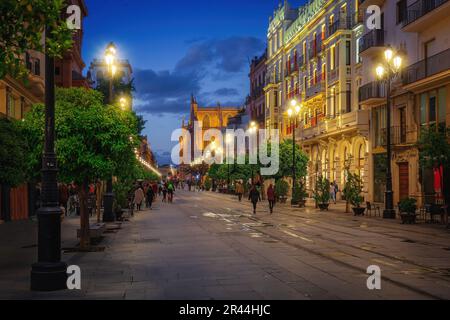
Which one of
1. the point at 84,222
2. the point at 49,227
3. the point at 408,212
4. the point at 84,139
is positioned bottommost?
the point at 408,212

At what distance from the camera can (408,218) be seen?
1022 inches

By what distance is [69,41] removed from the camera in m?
8.97

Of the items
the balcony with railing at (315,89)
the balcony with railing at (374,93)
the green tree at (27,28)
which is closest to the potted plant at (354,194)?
the balcony with railing at (374,93)

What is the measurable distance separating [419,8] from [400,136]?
7882mm

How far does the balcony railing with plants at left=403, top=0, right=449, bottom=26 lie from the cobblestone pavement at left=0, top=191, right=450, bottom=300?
13625mm

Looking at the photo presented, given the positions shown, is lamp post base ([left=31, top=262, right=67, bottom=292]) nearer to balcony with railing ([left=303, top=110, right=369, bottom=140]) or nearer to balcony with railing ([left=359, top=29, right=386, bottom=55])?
balcony with railing ([left=359, top=29, right=386, bottom=55])

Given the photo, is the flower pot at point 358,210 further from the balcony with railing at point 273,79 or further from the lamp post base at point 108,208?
the balcony with railing at point 273,79

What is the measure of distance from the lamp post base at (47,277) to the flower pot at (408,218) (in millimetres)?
18718

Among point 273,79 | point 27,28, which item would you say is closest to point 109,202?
point 27,28

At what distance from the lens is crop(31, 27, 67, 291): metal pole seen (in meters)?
10.0

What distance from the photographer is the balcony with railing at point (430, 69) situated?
30.8m

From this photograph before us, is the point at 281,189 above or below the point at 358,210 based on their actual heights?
above

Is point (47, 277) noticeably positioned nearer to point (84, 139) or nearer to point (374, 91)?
point (84, 139)
